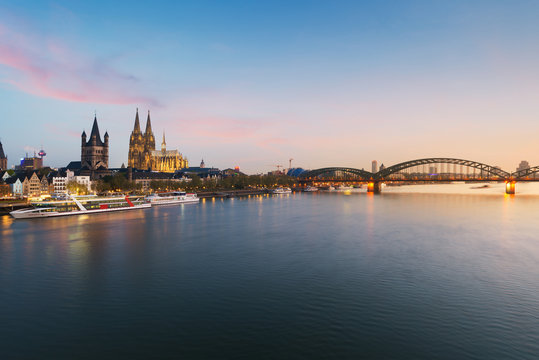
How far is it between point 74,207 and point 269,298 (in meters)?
61.1

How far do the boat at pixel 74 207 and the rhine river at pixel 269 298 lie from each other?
76.7ft

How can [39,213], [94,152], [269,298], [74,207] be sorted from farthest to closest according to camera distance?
[94,152], [74,207], [39,213], [269,298]

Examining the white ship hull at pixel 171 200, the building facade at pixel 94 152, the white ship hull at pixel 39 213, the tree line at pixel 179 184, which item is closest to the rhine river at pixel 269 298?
the white ship hull at pixel 39 213

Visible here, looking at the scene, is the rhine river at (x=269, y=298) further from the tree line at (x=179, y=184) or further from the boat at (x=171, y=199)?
the tree line at (x=179, y=184)

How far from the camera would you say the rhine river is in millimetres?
14008

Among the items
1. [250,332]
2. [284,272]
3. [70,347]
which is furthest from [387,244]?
[70,347]

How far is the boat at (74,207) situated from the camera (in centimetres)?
5922

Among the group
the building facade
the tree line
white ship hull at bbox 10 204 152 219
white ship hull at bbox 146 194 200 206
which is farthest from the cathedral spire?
white ship hull at bbox 10 204 152 219

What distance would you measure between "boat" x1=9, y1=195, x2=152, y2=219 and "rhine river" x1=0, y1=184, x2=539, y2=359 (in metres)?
23.4

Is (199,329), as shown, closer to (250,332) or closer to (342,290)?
(250,332)

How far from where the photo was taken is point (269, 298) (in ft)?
63.4

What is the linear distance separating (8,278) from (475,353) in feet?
92.0

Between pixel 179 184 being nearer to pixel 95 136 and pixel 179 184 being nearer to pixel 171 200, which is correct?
pixel 171 200

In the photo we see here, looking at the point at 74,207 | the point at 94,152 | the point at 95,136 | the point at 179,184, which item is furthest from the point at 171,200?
the point at 95,136
